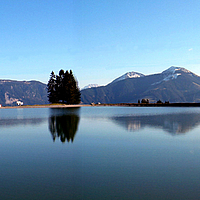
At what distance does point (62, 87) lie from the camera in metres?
115

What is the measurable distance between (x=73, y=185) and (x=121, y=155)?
5.42 m

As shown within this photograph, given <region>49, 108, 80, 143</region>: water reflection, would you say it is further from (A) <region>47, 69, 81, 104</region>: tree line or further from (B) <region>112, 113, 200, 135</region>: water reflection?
(A) <region>47, 69, 81, 104</region>: tree line

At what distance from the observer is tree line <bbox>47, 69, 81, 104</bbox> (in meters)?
114

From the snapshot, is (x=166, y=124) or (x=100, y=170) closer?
(x=100, y=170)

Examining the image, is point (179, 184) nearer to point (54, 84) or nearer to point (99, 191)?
point (99, 191)

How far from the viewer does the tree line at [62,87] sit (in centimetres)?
11406

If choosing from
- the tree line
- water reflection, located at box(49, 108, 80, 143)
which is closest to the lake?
water reflection, located at box(49, 108, 80, 143)


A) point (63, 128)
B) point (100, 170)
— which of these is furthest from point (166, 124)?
point (100, 170)

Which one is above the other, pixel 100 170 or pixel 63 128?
pixel 63 128

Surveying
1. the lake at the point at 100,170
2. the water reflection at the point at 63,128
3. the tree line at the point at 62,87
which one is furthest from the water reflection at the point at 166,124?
the tree line at the point at 62,87

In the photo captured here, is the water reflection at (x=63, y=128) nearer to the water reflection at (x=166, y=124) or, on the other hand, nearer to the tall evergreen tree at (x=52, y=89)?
the water reflection at (x=166, y=124)

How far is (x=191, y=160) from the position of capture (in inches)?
523

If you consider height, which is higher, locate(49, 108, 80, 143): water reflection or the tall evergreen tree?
the tall evergreen tree

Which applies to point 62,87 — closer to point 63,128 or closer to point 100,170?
point 63,128
